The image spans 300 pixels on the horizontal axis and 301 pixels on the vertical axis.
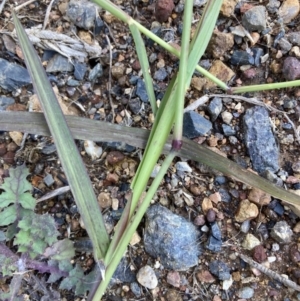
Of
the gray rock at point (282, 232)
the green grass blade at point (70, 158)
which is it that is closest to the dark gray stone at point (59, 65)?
the green grass blade at point (70, 158)

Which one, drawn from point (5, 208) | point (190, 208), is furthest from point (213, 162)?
point (5, 208)

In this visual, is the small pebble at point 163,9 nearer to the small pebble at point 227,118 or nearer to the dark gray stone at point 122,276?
the small pebble at point 227,118

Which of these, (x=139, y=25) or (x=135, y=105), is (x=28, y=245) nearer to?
(x=135, y=105)

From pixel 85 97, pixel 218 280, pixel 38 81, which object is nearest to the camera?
pixel 38 81

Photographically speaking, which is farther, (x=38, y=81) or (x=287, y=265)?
(x=287, y=265)

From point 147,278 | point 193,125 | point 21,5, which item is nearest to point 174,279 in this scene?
point 147,278

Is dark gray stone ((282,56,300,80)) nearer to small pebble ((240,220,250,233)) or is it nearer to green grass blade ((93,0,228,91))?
green grass blade ((93,0,228,91))

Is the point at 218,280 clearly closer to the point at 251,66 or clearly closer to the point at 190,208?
the point at 190,208
